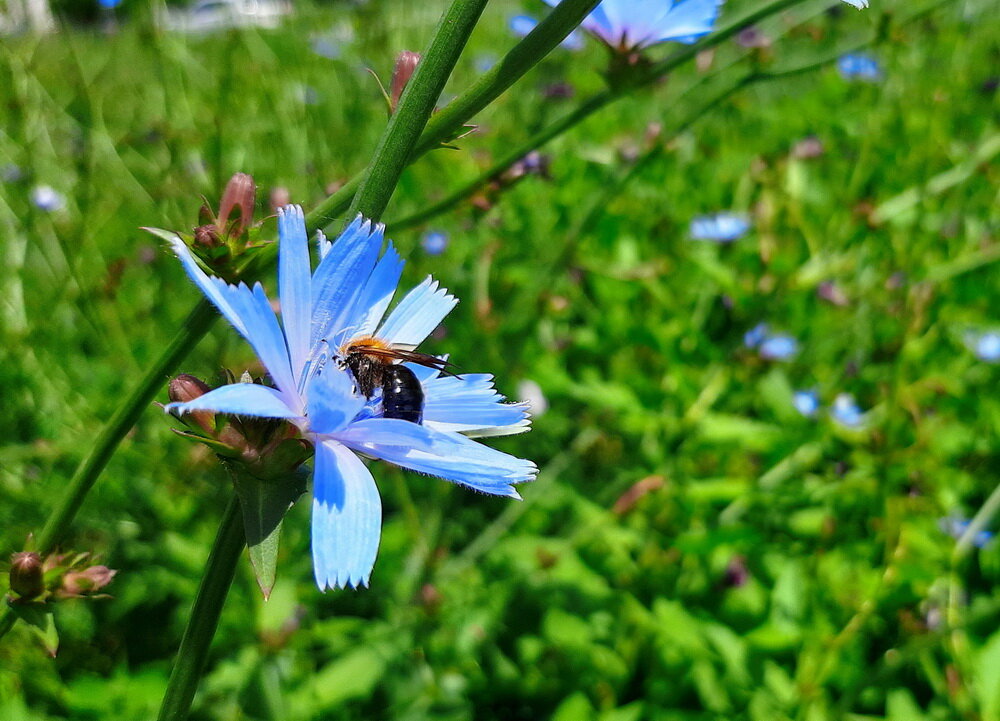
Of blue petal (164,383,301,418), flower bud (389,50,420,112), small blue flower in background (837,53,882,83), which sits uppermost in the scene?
small blue flower in background (837,53,882,83)

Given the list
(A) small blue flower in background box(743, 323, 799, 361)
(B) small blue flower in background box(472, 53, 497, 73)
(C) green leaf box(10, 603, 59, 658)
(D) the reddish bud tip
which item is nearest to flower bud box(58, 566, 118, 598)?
(C) green leaf box(10, 603, 59, 658)

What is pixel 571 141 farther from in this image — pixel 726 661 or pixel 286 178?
pixel 726 661

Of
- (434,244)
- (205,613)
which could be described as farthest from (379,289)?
(434,244)

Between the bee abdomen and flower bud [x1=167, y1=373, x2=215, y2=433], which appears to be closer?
flower bud [x1=167, y1=373, x2=215, y2=433]

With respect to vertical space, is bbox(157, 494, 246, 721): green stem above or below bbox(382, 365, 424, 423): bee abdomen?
below

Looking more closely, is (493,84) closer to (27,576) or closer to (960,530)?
(27,576)

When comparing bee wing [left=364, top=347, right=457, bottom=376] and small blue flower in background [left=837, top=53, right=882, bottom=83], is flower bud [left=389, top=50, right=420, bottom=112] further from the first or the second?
small blue flower in background [left=837, top=53, right=882, bottom=83]

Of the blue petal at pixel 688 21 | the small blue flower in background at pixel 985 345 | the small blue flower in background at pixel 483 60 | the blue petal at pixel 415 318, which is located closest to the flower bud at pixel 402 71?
the blue petal at pixel 415 318

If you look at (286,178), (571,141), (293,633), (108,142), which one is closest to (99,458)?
(293,633)
